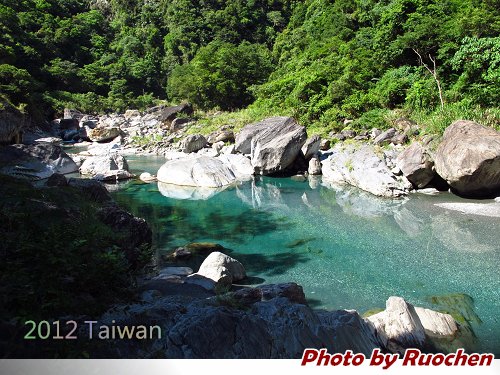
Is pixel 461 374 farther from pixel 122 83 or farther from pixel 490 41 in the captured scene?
pixel 122 83

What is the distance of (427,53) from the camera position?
19797 millimetres

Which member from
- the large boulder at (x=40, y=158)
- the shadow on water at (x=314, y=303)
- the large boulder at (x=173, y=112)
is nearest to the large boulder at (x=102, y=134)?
the large boulder at (x=173, y=112)

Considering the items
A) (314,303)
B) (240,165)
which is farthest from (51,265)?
(240,165)

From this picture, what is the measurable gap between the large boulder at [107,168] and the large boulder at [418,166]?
1276cm

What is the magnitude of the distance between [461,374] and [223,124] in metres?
25.8

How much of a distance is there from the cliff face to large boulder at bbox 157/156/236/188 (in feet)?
26.6

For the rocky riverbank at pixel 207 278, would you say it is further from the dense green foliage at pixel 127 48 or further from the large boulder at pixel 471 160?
the dense green foliage at pixel 127 48

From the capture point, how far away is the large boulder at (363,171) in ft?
46.3

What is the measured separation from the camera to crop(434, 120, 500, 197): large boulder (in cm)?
1177

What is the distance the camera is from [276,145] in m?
17.9

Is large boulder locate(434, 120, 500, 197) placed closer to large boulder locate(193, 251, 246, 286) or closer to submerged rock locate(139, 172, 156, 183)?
large boulder locate(193, 251, 246, 286)

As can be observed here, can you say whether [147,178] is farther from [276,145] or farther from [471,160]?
[471,160]

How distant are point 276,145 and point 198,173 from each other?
4.03 metres

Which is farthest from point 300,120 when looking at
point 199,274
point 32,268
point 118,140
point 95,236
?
point 32,268
